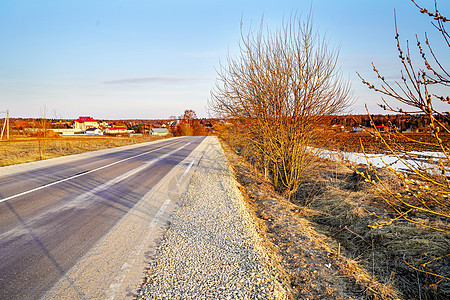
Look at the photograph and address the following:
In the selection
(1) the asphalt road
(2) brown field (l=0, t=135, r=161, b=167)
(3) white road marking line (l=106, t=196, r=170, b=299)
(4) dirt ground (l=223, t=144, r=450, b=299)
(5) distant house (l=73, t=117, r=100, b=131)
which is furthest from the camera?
(5) distant house (l=73, t=117, r=100, b=131)

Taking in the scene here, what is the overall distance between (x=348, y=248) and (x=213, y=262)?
3.00 meters

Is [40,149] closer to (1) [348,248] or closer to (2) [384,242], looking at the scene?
(1) [348,248]

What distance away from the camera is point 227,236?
15.7 ft

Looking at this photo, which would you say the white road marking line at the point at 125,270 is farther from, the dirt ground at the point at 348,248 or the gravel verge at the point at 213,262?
the dirt ground at the point at 348,248

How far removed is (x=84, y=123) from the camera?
110m

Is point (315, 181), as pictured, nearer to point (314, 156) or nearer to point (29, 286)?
point (314, 156)

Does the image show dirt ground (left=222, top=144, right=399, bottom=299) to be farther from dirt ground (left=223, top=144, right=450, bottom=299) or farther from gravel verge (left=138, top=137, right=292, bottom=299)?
gravel verge (left=138, top=137, right=292, bottom=299)

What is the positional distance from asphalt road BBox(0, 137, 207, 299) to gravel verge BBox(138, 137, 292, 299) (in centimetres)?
32

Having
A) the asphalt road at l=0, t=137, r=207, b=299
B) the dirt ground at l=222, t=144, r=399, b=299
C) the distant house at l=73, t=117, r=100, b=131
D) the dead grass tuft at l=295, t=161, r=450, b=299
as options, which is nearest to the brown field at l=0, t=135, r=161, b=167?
the asphalt road at l=0, t=137, r=207, b=299

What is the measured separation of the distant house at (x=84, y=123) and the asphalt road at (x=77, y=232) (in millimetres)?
108294

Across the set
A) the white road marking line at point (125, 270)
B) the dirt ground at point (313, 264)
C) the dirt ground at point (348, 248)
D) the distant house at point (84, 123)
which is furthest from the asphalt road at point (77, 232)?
the distant house at point (84, 123)

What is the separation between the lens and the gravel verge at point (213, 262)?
3225 mm

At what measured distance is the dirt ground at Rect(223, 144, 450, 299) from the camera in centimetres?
376

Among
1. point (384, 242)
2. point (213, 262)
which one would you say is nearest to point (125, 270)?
point (213, 262)
